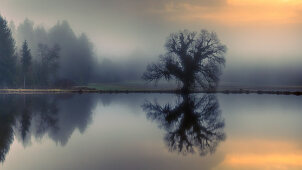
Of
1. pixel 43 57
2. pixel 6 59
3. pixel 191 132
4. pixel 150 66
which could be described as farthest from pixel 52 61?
pixel 191 132

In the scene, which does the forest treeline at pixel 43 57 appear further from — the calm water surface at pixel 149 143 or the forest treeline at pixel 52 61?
the calm water surface at pixel 149 143

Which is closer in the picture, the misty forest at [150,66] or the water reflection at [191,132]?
the water reflection at [191,132]

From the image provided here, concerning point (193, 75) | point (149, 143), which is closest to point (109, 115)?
point (149, 143)

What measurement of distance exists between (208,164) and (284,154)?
380cm

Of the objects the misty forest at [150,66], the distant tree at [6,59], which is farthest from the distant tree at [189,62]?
the distant tree at [6,59]

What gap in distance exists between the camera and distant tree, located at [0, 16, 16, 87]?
Answer: 75938 mm

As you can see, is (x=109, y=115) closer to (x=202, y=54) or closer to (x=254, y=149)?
(x=254, y=149)

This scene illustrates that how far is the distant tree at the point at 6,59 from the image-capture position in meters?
75.9

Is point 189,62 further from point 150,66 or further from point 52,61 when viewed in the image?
point 52,61

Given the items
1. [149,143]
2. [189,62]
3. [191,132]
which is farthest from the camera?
[189,62]

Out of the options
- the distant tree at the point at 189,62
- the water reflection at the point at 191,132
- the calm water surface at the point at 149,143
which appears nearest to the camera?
the calm water surface at the point at 149,143

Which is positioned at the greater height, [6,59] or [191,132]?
[6,59]

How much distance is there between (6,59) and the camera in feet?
257

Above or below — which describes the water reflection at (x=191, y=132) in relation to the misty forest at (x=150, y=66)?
below
